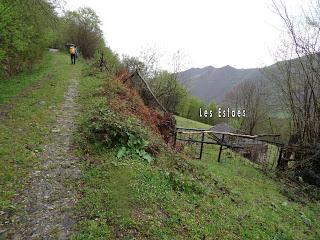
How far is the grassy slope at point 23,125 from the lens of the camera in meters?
5.23

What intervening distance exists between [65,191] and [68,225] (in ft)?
3.44

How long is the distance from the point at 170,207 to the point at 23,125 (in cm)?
578

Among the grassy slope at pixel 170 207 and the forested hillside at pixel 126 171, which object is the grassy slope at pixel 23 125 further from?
the grassy slope at pixel 170 207

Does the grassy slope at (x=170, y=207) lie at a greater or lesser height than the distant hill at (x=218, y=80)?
lesser

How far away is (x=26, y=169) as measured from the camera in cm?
562

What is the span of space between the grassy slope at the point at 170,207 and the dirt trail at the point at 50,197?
0.26 metres

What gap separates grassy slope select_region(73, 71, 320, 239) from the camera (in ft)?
14.4

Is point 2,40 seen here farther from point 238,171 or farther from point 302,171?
point 302,171

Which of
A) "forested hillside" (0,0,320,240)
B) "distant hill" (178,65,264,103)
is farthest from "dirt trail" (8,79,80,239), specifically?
"distant hill" (178,65,264,103)

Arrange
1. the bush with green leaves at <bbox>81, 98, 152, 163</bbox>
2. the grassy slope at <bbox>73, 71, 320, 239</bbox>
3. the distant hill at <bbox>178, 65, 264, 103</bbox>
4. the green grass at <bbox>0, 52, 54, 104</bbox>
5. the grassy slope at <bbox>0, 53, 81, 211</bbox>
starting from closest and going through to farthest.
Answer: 1. the grassy slope at <bbox>73, 71, 320, 239</bbox>
2. the grassy slope at <bbox>0, 53, 81, 211</bbox>
3. the bush with green leaves at <bbox>81, 98, 152, 163</bbox>
4. the green grass at <bbox>0, 52, 54, 104</bbox>
5. the distant hill at <bbox>178, 65, 264, 103</bbox>

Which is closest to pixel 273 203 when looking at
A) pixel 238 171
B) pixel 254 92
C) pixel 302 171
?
pixel 238 171

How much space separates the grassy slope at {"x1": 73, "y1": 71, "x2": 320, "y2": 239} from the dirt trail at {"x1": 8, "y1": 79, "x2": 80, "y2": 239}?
0.26 m

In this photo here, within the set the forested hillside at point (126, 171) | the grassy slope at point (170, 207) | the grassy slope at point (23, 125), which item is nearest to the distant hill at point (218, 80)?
the forested hillside at point (126, 171)

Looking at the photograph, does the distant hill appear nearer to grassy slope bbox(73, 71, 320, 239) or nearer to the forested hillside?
the forested hillside
